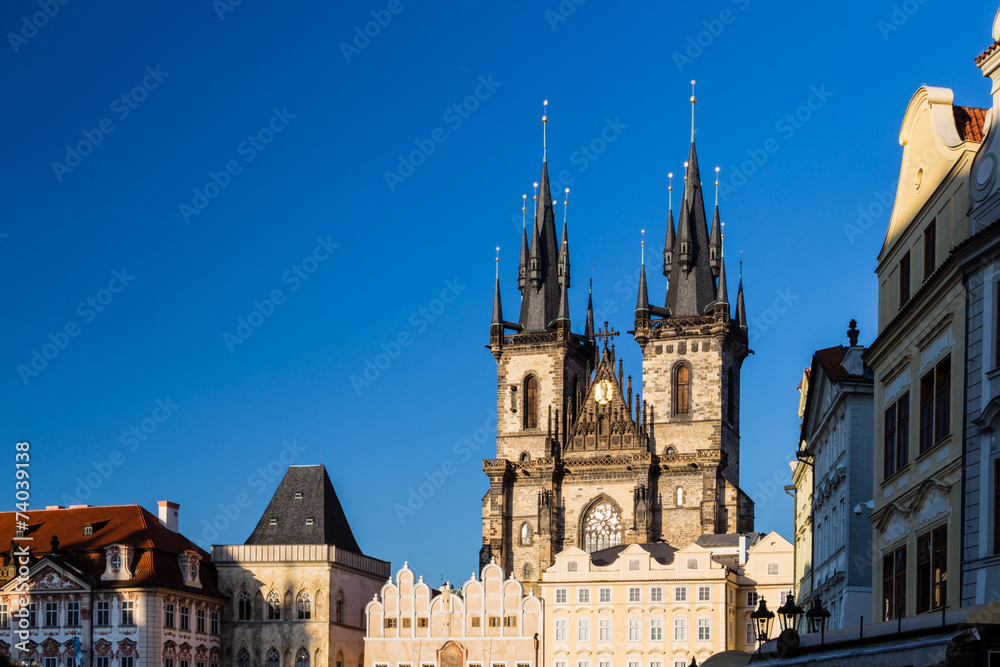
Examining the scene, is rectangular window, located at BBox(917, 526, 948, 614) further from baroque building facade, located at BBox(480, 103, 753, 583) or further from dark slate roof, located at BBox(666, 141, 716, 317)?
dark slate roof, located at BBox(666, 141, 716, 317)

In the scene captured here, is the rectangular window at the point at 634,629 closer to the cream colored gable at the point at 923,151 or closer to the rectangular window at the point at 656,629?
the rectangular window at the point at 656,629

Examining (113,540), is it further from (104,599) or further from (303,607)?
(303,607)

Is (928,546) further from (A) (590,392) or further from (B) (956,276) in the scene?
(A) (590,392)

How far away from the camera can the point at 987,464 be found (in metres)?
21.0

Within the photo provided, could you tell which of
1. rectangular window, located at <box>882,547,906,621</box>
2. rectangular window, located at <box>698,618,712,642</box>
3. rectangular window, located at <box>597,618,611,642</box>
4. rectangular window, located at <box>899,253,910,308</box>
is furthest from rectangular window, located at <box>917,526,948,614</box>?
rectangular window, located at <box>597,618,611,642</box>

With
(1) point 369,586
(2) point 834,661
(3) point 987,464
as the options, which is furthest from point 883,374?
(1) point 369,586

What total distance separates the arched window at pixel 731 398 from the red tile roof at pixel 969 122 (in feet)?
220

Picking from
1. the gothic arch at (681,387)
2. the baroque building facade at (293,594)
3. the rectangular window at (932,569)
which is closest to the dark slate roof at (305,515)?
the baroque building facade at (293,594)

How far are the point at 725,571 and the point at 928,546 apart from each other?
52770mm

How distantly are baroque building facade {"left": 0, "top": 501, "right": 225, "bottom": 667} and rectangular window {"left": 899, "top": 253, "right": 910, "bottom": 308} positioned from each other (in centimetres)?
5329

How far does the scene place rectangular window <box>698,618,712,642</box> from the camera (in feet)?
247

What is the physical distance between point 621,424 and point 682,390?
440cm

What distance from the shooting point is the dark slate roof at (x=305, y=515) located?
81875 mm

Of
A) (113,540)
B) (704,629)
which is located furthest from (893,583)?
(113,540)
